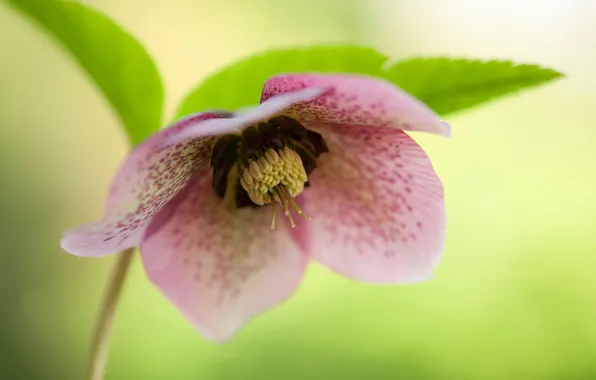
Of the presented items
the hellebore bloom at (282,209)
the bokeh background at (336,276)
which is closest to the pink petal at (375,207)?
the hellebore bloom at (282,209)

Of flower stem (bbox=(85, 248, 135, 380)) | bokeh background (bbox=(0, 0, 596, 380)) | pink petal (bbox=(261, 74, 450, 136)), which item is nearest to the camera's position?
pink petal (bbox=(261, 74, 450, 136))

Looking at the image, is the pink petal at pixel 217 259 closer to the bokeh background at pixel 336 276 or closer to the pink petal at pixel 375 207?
the pink petal at pixel 375 207

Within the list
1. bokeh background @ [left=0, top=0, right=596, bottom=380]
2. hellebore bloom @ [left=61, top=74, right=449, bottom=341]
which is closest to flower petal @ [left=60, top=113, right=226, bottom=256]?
hellebore bloom @ [left=61, top=74, right=449, bottom=341]

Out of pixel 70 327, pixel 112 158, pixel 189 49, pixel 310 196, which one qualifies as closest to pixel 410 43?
pixel 189 49

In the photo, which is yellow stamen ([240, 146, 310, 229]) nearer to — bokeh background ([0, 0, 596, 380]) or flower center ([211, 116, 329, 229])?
flower center ([211, 116, 329, 229])

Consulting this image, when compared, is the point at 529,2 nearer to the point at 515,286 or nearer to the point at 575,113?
the point at 575,113

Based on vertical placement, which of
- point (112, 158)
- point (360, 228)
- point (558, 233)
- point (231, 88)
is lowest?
point (558, 233)
